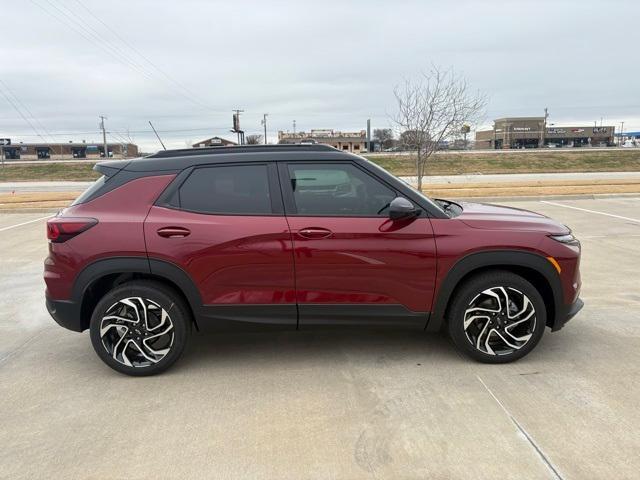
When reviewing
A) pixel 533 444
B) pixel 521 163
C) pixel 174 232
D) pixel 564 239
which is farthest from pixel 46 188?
pixel 521 163

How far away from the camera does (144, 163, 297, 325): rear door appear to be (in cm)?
350

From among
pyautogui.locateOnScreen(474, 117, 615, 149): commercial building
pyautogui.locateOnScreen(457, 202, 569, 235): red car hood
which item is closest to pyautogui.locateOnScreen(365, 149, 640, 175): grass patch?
pyautogui.locateOnScreen(457, 202, 569, 235): red car hood

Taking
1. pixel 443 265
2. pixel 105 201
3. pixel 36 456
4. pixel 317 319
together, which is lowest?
pixel 36 456

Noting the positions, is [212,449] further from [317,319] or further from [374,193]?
[374,193]

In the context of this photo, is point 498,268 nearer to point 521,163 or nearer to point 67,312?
point 67,312

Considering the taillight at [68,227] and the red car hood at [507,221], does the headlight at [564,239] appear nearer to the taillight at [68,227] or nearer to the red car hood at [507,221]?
the red car hood at [507,221]

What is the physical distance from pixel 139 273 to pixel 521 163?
4547 centimetres

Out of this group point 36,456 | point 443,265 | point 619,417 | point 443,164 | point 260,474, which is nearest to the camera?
point 260,474

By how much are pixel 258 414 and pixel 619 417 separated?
2.24 meters

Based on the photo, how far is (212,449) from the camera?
2.74 meters

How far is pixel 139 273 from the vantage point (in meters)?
3.65

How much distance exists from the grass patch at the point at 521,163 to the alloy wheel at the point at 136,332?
3606cm

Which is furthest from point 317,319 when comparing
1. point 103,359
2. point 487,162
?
point 487,162

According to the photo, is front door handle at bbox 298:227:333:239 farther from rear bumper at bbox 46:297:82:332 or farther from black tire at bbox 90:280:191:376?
rear bumper at bbox 46:297:82:332
